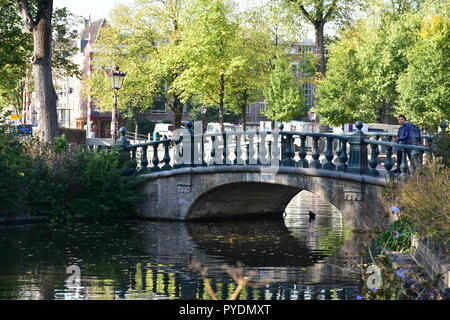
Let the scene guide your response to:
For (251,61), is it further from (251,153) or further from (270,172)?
(270,172)

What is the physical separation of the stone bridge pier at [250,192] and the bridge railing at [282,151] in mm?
221

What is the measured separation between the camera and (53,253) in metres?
14.3

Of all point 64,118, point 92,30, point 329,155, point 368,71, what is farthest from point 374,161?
point 64,118

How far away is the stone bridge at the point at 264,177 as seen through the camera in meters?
15.2

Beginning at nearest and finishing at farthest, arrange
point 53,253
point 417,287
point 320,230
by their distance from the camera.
→ point 417,287, point 53,253, point 320,230

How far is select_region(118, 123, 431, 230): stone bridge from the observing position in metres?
15.2

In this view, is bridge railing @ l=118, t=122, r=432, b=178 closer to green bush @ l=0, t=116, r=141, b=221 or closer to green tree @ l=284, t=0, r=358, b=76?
green bush @ l=0, t=116, r=141, b=221

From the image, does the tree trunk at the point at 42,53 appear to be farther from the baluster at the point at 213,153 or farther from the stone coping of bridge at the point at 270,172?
the baluster at the point at 213,153

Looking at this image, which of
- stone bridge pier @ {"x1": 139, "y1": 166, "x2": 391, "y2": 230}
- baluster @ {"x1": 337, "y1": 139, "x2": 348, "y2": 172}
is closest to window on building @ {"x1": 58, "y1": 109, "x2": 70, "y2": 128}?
stone bridge pier @ {"x1": 139, "y1": 166, "x2": 391, "y2": 230}

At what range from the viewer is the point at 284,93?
50.1 meters

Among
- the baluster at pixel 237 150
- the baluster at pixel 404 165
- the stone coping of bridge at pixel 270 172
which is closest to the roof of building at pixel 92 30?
the stone coping of bridge at pixel 270 172
